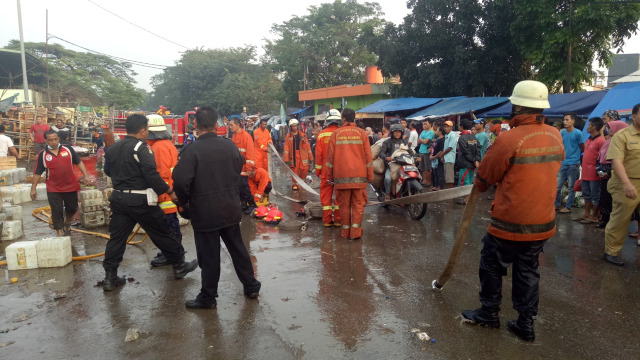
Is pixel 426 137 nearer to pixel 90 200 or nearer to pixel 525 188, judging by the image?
pixel 90 200

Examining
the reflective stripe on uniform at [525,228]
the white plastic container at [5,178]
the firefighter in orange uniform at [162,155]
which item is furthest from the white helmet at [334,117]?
the white plastic container at [5,178]

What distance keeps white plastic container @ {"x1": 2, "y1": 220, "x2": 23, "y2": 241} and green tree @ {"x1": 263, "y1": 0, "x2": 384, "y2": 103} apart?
2804 cm

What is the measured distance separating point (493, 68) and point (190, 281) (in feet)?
58.7

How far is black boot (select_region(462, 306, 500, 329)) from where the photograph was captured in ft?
11.5

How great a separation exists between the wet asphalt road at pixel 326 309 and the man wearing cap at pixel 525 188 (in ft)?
1.28

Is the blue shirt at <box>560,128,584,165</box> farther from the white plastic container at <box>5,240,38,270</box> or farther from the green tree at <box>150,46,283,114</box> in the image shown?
the green tree at <box>150,46,283,114</box>

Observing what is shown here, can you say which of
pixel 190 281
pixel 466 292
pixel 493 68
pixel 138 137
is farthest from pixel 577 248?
pixel 493 68

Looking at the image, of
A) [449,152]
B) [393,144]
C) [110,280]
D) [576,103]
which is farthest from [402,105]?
[110,280]

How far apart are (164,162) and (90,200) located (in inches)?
115

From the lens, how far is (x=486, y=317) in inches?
139

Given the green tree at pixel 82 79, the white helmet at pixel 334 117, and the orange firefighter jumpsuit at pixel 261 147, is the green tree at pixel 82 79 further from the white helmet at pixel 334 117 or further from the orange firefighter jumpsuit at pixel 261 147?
the white helmet at pixel 334 117

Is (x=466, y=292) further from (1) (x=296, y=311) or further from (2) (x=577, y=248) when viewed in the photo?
(2) (x=577, y=248)

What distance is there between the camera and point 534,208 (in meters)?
3.29

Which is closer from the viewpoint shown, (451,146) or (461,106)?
(451,146)
